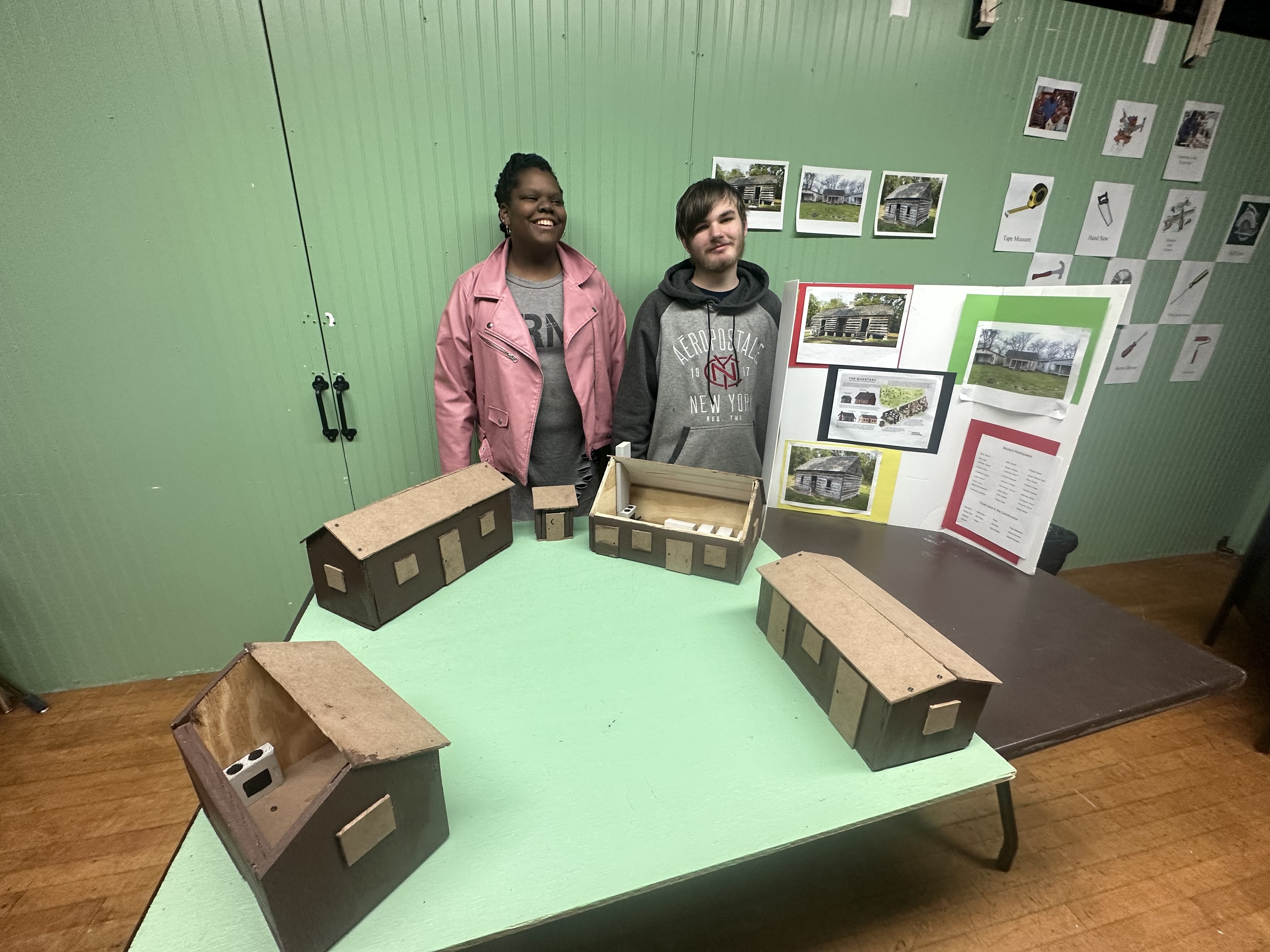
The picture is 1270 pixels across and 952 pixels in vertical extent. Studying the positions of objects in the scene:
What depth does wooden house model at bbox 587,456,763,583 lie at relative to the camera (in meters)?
1.08

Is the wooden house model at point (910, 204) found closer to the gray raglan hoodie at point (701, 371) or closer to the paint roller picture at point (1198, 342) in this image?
the gray raglan hoodie at point (701, 371)

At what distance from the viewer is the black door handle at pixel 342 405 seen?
171cm

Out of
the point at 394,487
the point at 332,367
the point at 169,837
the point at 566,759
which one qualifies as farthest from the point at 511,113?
the point at 169,837

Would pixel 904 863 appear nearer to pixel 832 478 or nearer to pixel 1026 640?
pixel 1026 640

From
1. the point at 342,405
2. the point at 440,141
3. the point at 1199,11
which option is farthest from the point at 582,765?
the point at 1199,11

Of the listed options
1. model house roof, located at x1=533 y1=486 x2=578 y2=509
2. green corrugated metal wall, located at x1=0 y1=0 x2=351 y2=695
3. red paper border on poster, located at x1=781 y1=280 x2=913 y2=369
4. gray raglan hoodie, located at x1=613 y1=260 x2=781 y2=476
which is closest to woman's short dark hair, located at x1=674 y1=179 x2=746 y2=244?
gray raglan hoodie, located at x1=613 y1=260 x2=781 y2=476

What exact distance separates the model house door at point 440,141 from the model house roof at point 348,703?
1.24 metres

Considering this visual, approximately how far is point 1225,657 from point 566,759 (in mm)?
2900

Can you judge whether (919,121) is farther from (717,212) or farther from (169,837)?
(169,837)

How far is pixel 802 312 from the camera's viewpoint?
1268 mm

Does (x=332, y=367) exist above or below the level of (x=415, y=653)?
above

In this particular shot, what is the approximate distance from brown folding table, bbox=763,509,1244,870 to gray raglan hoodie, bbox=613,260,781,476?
0.31 m

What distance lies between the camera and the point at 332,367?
5.60 ft

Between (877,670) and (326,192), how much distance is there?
1827 mm
